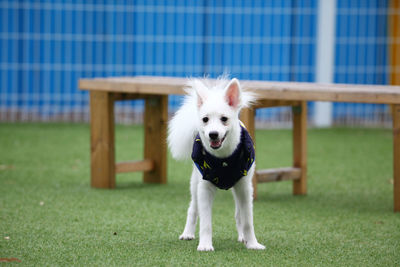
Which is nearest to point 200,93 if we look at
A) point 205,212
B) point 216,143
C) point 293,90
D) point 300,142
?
point 216,143

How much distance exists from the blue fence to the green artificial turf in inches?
101

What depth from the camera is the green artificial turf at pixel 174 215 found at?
367 centimetres

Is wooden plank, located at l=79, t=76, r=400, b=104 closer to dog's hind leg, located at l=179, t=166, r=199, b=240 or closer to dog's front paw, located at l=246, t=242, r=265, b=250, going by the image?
dog's hind leg, located at l=179, t=166, r=199, b=240

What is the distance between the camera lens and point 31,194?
216 inches

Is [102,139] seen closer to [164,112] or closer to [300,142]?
[164,112]

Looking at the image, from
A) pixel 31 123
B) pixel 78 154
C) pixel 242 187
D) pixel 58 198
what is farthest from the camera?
pixel 31 123

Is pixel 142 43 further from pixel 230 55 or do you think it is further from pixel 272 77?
pixel 272 77

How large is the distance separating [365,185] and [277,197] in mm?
1002

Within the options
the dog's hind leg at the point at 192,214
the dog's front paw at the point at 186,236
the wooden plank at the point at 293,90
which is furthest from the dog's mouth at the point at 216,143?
the wooden plank at the point at 293,90

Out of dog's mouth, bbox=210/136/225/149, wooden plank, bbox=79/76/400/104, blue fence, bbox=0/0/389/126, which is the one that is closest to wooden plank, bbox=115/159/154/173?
wooden plank, bbox=79/76/400/104

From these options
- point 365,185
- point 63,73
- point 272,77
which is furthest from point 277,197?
point 63,73

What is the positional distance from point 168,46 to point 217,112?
7.41 meters

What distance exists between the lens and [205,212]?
12.4ft

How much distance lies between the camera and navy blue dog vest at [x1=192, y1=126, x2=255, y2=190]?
372 cm
